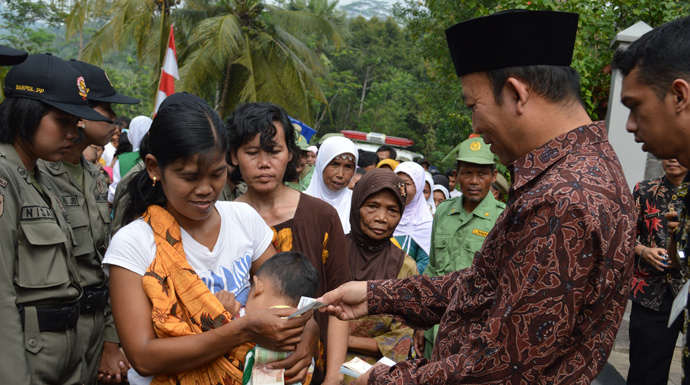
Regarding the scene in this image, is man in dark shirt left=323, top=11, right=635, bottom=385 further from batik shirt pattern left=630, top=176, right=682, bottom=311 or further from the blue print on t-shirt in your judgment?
batik shirt pattern left=630, top=176, right=682, bottom=311

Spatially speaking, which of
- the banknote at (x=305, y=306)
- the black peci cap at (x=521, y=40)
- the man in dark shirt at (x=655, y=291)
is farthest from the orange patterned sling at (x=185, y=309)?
the man in dark shirt at (x=655, y=291)

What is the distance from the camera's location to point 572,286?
1.55m

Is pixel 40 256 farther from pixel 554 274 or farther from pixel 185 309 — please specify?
pixel 554 274

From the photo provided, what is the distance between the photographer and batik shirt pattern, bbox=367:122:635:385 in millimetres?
1547

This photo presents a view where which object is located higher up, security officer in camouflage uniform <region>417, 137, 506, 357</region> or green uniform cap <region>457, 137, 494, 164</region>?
green uniform cap <region>457, 137, 494, 164</region>

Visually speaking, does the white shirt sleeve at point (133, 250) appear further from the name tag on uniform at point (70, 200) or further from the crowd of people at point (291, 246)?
the name tag on uniform at point (70, 200)

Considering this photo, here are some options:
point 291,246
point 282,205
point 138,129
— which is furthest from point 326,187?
point 138,129

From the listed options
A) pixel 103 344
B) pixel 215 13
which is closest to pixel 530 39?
pixel 103 344

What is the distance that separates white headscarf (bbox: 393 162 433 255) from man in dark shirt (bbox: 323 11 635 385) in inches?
137

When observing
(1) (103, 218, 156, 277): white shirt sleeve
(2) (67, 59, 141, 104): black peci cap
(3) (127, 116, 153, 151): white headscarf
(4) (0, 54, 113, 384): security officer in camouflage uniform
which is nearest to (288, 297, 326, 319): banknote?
(1) (103, 218, 156, 277): white shirt sleeve

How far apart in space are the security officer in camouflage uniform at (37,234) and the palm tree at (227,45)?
1398 cm

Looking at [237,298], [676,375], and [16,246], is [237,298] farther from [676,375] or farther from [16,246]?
[676,375]

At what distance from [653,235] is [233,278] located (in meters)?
3.87

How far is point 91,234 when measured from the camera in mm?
3330
